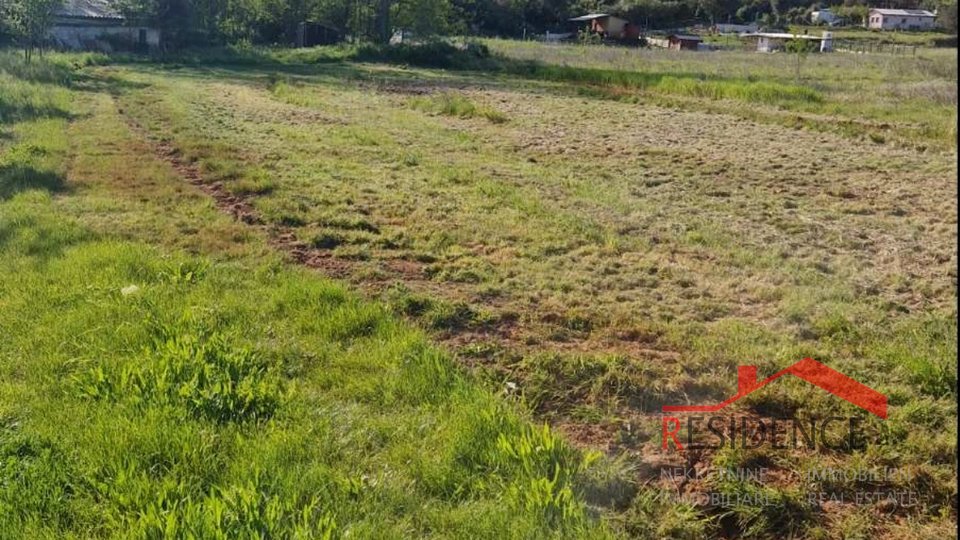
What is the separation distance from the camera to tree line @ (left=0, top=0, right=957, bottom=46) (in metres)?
32.3

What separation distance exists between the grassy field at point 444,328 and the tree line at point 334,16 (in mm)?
21616

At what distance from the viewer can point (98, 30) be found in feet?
133

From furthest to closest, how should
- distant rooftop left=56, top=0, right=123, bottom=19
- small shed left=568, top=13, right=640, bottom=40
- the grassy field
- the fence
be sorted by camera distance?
small shed left=568, top=13, right=640, bottom=40 < the fence < distant rooftop left=56, top=0, right=123, bottom=19 < the grassy field

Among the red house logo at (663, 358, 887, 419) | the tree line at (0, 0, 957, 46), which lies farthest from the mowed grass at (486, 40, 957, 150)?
the tree line at (0, 0, 957, 46)

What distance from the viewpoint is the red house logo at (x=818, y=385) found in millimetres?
3725

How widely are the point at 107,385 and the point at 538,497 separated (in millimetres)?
2394

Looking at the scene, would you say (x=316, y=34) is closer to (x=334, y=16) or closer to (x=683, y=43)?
(x=334, y=16)

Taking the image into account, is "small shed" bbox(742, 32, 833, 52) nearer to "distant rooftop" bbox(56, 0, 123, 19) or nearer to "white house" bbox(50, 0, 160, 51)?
"white house" bbox(50, 0, 160, 51)

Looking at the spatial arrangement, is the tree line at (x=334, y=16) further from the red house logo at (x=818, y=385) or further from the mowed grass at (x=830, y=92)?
the red house logo at (x=818, y=385)

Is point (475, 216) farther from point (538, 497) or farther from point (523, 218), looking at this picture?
point (538, 497)

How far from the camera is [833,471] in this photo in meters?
3.14

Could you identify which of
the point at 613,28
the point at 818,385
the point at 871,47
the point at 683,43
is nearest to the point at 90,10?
the point at 683,43

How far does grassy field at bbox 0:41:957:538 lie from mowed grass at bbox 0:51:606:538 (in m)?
0.02

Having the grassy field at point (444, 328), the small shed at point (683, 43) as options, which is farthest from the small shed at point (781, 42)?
the grassy field at point (444, 328)
